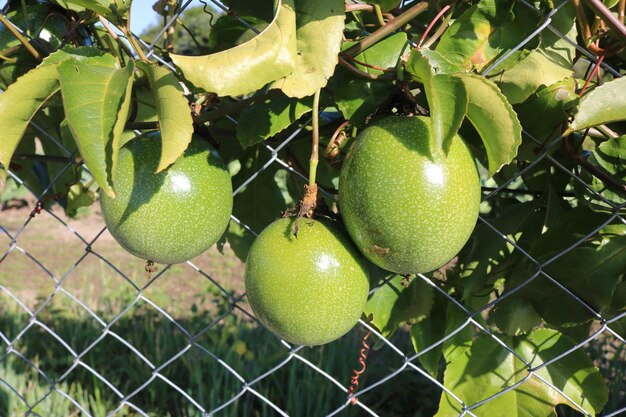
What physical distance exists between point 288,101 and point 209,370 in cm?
178

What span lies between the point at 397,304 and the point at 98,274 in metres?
4.14

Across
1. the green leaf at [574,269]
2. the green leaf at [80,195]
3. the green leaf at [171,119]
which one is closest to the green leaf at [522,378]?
the green leaf at [574,269]

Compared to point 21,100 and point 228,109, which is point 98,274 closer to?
point 228,109

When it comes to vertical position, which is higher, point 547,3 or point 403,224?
point 547,3

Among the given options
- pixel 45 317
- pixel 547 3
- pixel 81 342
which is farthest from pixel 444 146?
pixel 45 317

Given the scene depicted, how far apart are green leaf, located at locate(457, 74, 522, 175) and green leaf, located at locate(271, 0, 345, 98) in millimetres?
192

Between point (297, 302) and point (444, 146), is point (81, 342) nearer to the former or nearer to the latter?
point (297, 302)

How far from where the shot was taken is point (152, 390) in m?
2.44

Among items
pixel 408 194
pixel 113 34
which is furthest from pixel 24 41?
pixel 408 194

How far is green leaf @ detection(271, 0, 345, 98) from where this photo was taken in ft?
2.87

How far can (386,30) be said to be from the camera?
0.99 metres

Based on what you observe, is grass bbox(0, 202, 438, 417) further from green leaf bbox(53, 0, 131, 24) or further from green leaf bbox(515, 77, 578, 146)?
green leaf bbox(515, 77, 578, 146)

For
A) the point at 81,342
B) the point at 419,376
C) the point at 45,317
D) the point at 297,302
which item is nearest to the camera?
the point at 297,302

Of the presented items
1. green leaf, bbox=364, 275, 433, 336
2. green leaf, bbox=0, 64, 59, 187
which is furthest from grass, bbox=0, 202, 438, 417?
green leaf, bbox=0, 64, 59, 187
